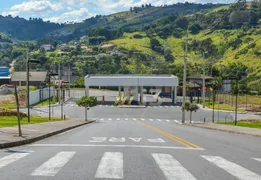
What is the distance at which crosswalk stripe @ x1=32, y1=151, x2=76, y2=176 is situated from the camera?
349 inches

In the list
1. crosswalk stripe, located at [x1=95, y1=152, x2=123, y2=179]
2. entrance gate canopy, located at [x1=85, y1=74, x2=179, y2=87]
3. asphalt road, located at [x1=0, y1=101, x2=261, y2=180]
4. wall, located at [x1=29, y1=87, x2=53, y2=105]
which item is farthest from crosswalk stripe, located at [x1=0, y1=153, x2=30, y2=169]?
entrance gate canopy, located at [x1=85, y1=74, x2=179, y2=87]

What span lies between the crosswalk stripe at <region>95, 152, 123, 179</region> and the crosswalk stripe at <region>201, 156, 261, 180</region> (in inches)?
102

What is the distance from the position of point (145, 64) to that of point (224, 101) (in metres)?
85.3

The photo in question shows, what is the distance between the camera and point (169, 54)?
19875cm

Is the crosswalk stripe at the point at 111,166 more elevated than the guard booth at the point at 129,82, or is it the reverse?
the guard booth at the point at 129,82

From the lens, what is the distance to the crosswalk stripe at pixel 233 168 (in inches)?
361

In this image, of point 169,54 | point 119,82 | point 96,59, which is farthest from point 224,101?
point 169,54

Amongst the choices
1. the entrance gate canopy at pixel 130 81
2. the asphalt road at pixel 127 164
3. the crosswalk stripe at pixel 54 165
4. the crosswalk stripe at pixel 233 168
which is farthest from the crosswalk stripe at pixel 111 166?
the entrance gate canopy at pixel 130 81

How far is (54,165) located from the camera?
32.6 ft

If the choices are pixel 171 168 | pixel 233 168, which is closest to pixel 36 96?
pixel 171 168

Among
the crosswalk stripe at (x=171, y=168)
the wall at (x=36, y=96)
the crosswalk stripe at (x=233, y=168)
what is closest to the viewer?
the crosswalk stripe at (x=171, y=168)

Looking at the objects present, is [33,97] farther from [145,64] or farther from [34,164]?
[145,64]

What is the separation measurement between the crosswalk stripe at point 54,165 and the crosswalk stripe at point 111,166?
949mm

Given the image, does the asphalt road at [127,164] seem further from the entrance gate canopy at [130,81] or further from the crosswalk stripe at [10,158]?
the entrance gate canopy at [130,81]
